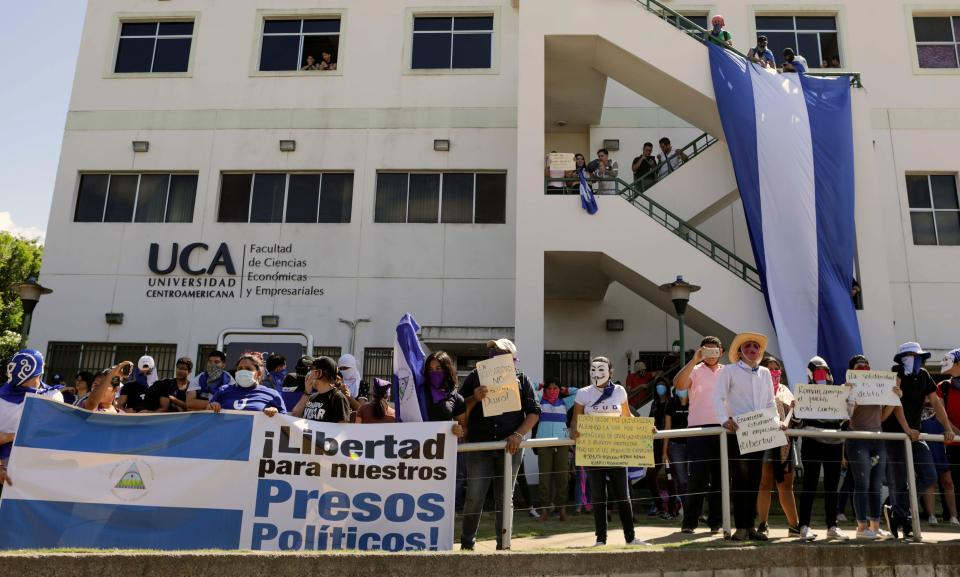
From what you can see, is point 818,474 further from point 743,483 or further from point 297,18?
point 297,18

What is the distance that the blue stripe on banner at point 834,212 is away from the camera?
1191 centimetres


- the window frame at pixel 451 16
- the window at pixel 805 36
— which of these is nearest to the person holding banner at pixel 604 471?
the window frame at pixel 451 16

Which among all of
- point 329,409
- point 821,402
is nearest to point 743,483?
point 821,402

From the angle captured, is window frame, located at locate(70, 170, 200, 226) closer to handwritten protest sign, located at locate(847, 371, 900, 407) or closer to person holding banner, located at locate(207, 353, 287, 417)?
person holding banner, located at locate(207, 353, 287, 417)

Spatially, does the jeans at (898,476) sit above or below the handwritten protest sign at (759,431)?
below

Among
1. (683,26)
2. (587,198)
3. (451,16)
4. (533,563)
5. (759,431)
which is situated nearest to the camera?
(533,563)

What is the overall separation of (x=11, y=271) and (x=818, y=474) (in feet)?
115

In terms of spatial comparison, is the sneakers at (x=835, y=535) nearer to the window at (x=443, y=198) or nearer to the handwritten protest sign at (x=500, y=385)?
the handwritten protest sign at (x=500, y=385)

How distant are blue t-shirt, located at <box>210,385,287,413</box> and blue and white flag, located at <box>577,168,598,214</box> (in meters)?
7.48

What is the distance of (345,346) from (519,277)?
460 cm

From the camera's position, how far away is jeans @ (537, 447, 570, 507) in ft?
30.3

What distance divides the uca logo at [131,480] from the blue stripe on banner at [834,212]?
33.1ft

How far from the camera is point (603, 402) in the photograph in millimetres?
7117

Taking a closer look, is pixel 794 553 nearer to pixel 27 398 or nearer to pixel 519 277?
pixel 27 398
